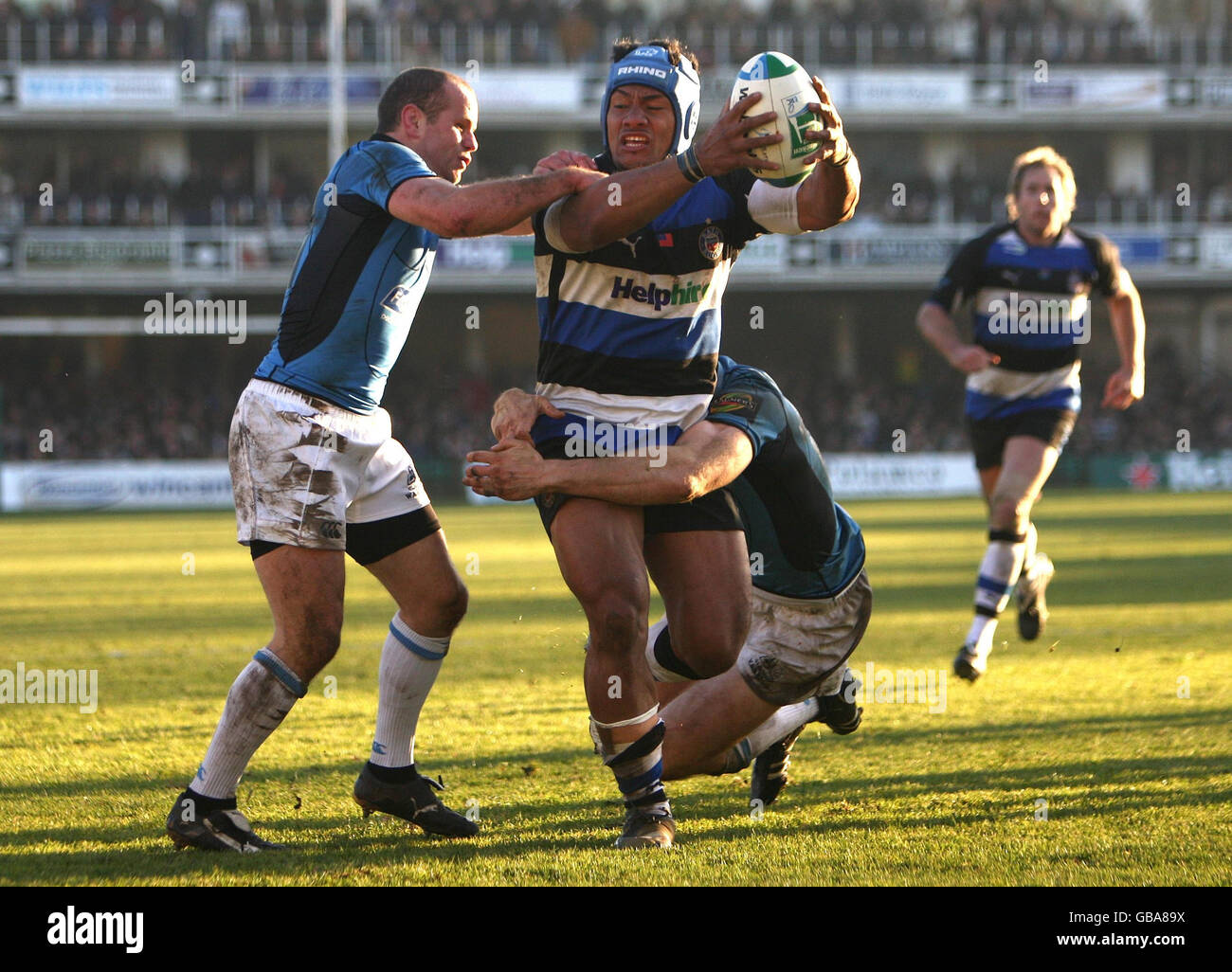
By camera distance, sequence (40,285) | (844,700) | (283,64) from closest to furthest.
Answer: (844,700)
(40,285)
(283,64)

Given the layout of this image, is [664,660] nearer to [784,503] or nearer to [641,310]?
[784,503]

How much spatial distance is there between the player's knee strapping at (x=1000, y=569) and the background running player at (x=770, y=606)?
9.49 ft

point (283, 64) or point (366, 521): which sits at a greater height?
point (283, 64)

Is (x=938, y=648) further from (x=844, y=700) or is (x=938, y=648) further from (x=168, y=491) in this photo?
(x=168, y=491)

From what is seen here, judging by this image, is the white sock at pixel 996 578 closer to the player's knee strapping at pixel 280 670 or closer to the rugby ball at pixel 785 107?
the rugby ball at pixel 785 107

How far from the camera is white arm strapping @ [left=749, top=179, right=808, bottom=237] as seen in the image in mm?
4676

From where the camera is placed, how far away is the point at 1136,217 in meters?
37.2

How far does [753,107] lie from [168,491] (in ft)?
91.4

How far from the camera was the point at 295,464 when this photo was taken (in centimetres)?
461

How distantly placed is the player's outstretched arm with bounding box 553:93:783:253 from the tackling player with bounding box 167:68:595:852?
0.32ft

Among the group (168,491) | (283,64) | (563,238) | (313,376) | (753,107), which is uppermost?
(283,64)

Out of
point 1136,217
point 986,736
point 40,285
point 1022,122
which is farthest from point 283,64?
point 986,736
